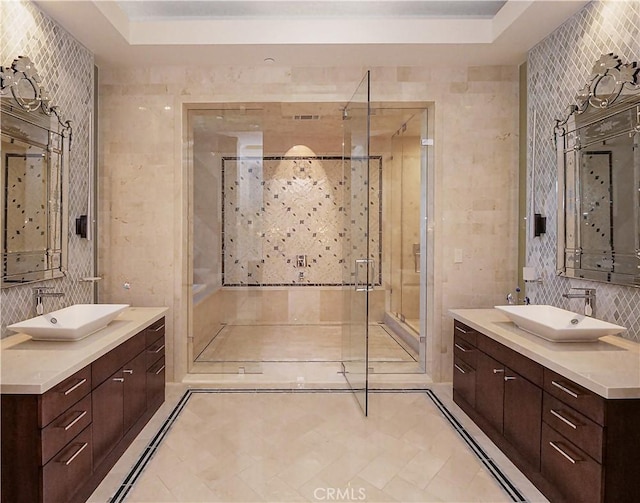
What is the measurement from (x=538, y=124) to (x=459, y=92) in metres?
0.72

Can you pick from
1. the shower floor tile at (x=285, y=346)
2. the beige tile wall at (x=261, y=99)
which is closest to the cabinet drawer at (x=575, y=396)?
the beige tile wall at (x=261, y=99)

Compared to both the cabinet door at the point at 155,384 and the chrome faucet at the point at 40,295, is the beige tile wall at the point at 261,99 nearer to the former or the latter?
the cabinet door at the point at 155,384

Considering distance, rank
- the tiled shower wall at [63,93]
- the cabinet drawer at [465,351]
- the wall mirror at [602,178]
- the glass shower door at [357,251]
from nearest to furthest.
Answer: the wall mirror at [602,178]
the tiled shower wall at [63,93]
the cabinet drawer at [465,351]
the glass shower door at [357,251]

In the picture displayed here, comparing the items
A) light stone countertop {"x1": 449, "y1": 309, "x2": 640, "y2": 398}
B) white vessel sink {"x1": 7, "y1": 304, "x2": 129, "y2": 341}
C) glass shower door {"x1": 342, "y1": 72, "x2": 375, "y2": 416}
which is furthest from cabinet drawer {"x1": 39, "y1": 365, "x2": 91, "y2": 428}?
light stone countertop {"x1": 449, "y1": 309, "x2": 640, "y2": 398}

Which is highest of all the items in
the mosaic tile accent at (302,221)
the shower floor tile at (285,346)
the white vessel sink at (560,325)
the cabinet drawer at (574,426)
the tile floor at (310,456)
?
the mosaic tile accent at (302,221)

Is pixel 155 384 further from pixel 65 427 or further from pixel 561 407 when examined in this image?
pixel 561 407

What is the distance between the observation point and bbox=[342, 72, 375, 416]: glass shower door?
315 cm

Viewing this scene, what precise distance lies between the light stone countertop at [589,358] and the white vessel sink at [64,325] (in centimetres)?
239

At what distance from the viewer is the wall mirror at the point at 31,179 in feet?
7.98

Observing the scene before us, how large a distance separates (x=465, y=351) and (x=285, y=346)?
222 cm

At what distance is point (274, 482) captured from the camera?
2234mm

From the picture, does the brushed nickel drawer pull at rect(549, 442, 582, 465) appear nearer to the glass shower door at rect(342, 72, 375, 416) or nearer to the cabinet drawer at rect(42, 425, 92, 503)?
the glass shower door at rect(342, 72, 375, 416)

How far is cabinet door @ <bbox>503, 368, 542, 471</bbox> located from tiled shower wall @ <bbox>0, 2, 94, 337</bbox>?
2.93 m

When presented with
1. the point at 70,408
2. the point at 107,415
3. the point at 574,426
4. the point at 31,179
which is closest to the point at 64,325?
the point at 107,415
